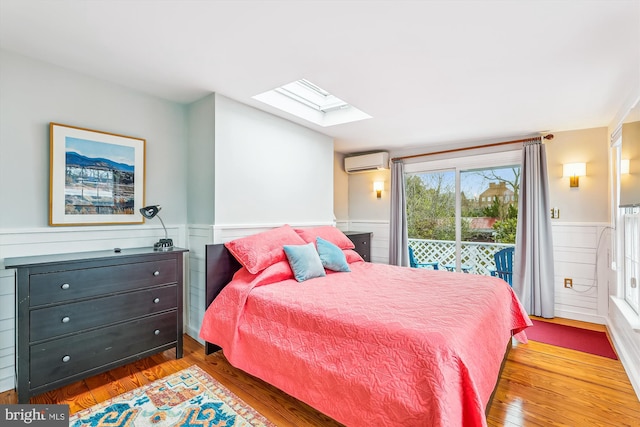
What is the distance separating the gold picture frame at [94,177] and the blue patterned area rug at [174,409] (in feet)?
4.64

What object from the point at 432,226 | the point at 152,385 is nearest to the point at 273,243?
the point at 152,385

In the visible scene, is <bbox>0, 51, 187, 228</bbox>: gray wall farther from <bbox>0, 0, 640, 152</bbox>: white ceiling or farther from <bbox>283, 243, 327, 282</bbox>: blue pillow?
<bbox>283, 243, 327, 282</bbox>: blue pillow

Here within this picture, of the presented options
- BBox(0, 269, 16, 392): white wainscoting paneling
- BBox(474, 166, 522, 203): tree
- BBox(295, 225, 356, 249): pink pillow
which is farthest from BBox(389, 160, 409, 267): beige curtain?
BBox(0, 269, 16, 392): white wainscoting paneling

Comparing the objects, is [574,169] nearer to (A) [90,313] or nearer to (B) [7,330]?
(A) [90,313]

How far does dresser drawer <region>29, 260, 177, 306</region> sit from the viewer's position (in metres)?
1.92

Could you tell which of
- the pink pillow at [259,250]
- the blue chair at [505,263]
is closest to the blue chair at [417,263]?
the blue chair at [505,263]

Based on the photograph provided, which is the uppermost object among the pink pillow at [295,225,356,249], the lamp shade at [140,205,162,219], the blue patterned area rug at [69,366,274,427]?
the lamp shade at [140,205,162,219]

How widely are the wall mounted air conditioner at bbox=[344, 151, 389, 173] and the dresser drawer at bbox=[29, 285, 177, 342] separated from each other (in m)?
3.49

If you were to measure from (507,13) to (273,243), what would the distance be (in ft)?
7.65

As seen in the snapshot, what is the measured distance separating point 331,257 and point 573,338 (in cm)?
266

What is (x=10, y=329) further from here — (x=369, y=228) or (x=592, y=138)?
(x=592, y=138)

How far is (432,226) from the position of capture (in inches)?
192

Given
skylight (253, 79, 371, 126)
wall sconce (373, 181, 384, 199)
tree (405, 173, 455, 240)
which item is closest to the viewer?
skylight (253, 79, 371, 126)

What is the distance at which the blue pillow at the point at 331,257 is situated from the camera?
3.00 metres
